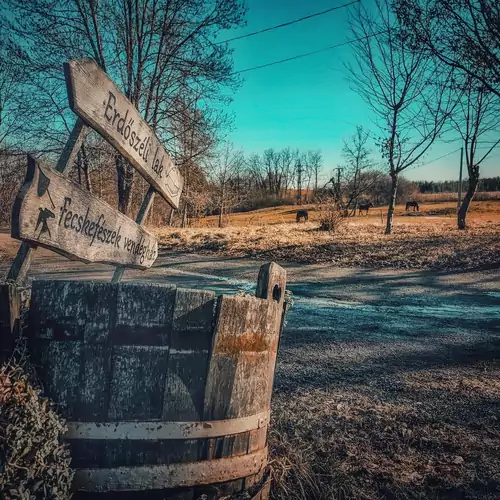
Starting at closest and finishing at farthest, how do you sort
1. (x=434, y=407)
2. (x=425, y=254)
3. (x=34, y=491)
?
1. (x=34, y=491)
2. (x=434, y=407)
3. (x=425, y=254)

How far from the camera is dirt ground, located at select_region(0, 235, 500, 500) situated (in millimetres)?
2154

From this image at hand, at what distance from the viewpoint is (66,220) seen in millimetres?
1848

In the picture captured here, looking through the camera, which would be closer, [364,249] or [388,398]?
[388,398]

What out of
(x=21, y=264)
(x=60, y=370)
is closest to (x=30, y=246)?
(x=21, y=264)

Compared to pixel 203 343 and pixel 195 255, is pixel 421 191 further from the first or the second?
pixel 203 343

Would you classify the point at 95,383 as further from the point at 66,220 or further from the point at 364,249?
the point at 364,249

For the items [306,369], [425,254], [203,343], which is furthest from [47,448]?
[425,254]

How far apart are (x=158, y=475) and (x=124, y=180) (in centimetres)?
1459

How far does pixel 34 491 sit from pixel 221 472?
0.66m

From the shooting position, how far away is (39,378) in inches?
57.8

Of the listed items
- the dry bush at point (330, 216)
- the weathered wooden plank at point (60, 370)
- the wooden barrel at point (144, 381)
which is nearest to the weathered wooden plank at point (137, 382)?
the wooden barrel at point (144, 381)

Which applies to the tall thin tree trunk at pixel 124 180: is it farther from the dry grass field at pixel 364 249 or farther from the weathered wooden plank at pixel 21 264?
the weathered wooden plank at pixel 21 264

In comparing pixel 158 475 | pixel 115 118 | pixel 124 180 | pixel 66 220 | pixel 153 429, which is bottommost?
Answer: pixel 158 475

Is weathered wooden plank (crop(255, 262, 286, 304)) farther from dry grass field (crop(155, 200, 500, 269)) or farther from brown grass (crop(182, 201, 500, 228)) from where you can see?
brown grass (crop(182, 201, 500, 228))
